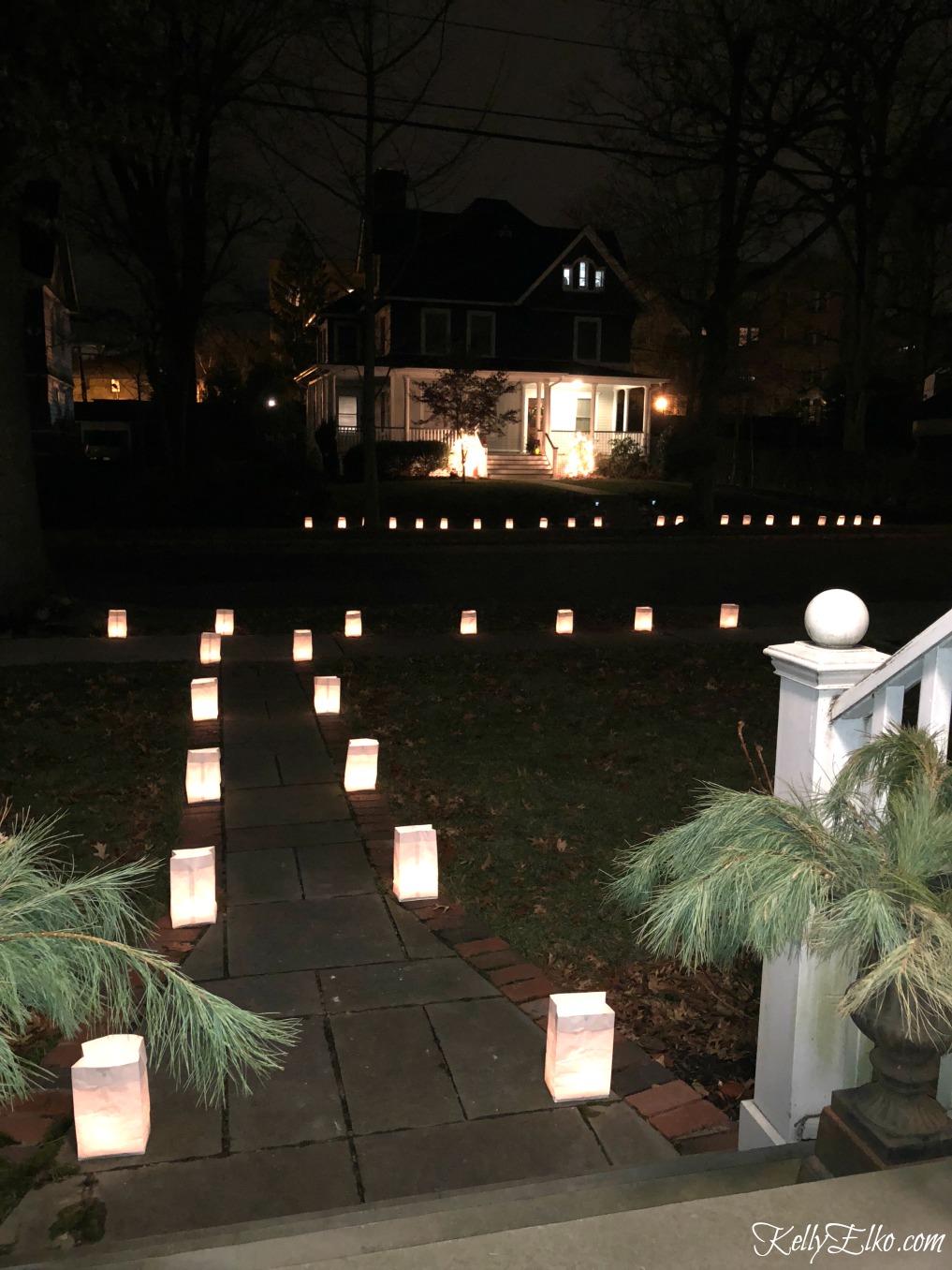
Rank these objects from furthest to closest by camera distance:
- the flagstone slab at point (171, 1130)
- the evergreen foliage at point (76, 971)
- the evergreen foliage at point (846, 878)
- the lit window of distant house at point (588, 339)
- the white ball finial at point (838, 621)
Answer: the lit window of distant house at point (588, 339) < the flagstone slab at point (171, 1130) < the white ball finial at point (838, 621) < the evergreen foliage at point (846, 878) < the evergreen foliage at point (76, 971)

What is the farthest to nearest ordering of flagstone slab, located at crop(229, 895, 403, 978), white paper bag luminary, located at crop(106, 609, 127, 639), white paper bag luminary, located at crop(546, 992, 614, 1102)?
white paper bag luminary, located at crop(106, 609, 127, 639), flagstone slab, located at crop(229, 895, 403, 978), white paper bag luminary, located at crop(546, 992, 614, 1102)

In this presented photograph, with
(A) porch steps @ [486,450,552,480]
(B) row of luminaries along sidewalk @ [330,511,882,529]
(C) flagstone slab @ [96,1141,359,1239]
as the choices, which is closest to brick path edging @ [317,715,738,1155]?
(C) flagstone slab @ [96,1141,359,1239]

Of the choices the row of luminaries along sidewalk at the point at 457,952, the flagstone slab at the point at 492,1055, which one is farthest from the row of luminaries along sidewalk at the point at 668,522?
the flagstone slab at the point at 492,1055

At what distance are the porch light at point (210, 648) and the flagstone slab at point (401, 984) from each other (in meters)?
5.94

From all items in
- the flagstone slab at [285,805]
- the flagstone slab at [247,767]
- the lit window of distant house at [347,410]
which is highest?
the lit window of distant house at [347,410]

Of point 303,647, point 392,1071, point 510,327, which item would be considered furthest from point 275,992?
point 510,327

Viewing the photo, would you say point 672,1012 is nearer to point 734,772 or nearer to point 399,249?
point 734,772

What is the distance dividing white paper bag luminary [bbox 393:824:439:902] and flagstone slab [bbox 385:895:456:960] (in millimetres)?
102

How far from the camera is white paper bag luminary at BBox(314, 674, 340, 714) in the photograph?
802 cm

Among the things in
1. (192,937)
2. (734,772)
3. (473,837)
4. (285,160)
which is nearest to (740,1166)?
(192,937)

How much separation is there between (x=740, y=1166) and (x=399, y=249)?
1518 inches

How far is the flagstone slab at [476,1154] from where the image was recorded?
292 centimetres

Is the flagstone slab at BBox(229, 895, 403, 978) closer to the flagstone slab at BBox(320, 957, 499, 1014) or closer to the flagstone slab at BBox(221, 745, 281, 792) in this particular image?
the flagstone slab at BBox(320, 957, 499, 1014)

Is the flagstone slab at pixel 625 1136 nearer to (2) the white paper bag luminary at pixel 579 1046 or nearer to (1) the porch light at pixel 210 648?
(2) the white paper bag luminary at pixel 579 1046
